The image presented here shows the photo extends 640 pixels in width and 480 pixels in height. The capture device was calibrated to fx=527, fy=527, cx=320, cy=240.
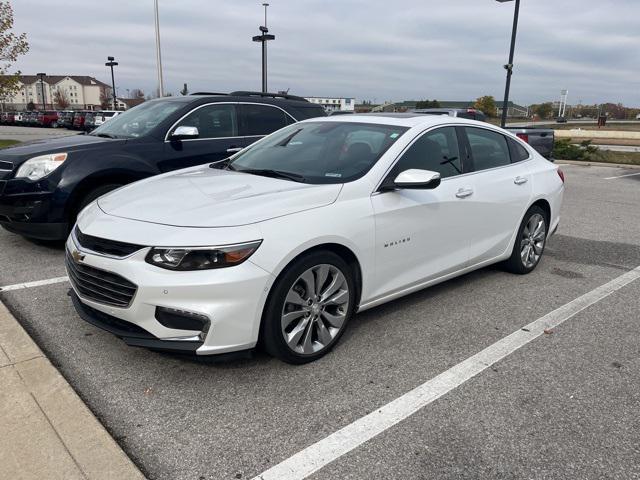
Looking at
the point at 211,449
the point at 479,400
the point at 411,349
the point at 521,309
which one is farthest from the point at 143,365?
the point at 521,309

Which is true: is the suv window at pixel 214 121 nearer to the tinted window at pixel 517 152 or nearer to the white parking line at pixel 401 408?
the tinted window at pixel 517 152

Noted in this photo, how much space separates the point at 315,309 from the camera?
3318 mm

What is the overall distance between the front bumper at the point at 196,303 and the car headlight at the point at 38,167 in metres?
2.83

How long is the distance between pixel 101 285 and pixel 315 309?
4.21 ft

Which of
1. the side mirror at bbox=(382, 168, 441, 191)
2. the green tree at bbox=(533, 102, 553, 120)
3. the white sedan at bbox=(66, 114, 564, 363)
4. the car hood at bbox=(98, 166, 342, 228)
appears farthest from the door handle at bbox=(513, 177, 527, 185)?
the green tree at bbox=(533, 102, 553, 120)

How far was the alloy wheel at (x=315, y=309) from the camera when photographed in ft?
10.5

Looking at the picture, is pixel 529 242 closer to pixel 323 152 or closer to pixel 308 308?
pixel 323 152

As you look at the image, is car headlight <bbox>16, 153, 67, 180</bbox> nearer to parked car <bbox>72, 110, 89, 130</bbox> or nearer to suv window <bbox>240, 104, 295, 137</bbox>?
suv window <bbox>240, 104, 295, 137</bbox>

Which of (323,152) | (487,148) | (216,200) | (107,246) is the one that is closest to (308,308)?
(216,200)

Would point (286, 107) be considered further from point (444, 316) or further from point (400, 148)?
point (444, 316)

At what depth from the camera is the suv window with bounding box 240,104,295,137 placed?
22.4 ft

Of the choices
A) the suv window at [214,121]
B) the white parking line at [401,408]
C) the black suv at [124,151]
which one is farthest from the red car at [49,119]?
the white parking line at [401,408]

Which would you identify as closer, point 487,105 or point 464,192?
point 464,192

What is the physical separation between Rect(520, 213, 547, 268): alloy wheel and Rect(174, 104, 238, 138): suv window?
368 cm
